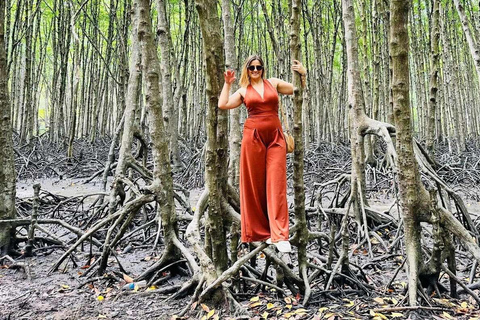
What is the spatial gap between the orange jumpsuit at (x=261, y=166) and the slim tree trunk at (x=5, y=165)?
2.62 metres

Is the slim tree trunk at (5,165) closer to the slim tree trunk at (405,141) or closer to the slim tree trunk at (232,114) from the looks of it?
the slim tree trunk at (232,114)

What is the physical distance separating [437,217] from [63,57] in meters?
9.62

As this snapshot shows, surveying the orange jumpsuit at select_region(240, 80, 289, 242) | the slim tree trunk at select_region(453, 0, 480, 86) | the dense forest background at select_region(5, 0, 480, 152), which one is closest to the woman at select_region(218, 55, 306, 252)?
the orange jumpsuit at select_region(240, 80, 289, 242)

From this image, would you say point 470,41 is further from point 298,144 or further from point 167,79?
point 167,79

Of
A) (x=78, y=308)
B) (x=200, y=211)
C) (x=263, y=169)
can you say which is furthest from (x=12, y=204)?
(x=263, y=169)

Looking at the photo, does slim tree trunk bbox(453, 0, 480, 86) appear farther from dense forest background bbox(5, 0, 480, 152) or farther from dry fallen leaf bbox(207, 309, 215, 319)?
dry fallen leaf bbox(207, 309, 215, 319)

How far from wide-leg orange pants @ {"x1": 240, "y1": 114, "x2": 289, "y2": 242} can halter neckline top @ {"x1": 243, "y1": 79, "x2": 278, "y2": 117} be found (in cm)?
4

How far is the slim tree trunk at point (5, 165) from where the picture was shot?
3.54 meters

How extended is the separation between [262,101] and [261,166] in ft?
1.51

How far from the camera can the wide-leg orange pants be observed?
2.42 m

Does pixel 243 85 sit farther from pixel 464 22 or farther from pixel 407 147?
pixel 464 22

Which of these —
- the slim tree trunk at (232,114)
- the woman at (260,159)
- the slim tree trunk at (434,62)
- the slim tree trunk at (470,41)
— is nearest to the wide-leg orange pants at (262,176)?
the woman at (260,159)

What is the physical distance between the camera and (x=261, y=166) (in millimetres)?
2498

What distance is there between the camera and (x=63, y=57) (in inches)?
363
